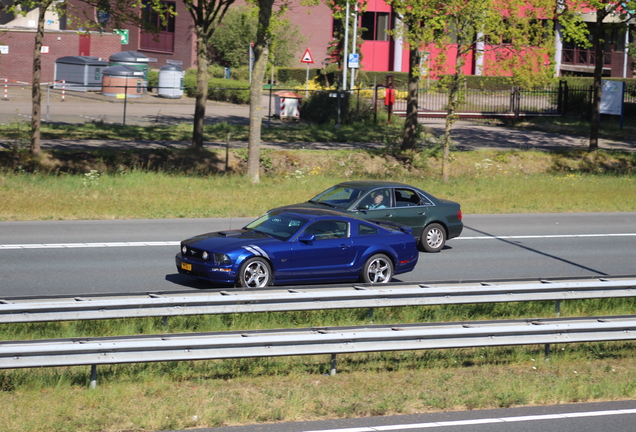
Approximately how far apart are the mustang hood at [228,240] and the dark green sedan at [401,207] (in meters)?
3.29

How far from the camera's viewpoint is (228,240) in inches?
485

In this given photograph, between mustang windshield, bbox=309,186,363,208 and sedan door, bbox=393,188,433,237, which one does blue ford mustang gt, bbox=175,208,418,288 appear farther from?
sedan door, bbox=393,188,433,237

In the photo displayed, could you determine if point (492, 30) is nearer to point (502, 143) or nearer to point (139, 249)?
point (502, 143)

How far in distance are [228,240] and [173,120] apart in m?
25.9

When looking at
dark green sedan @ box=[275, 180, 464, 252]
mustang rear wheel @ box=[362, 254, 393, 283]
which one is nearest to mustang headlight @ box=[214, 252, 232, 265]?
mustang rear wheel @ box=[362, 254, 393, 283]

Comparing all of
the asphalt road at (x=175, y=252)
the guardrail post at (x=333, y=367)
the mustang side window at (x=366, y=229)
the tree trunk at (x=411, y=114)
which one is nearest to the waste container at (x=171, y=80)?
the tree trunk at (x=411, y=114)

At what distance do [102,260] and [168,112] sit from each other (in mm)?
26573

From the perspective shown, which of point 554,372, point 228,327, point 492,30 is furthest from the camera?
point 492,30

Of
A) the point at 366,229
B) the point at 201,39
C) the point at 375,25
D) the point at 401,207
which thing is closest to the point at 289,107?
the point at 201,39

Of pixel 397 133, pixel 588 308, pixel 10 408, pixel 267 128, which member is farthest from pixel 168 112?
pixel 10 408

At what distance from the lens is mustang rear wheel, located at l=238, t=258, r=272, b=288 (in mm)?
11891

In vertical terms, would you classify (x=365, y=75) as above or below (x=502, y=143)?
above

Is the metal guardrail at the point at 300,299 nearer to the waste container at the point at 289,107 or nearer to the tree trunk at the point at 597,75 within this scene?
the tree trunk at the point at 597,75

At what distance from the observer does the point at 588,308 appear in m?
12.3
